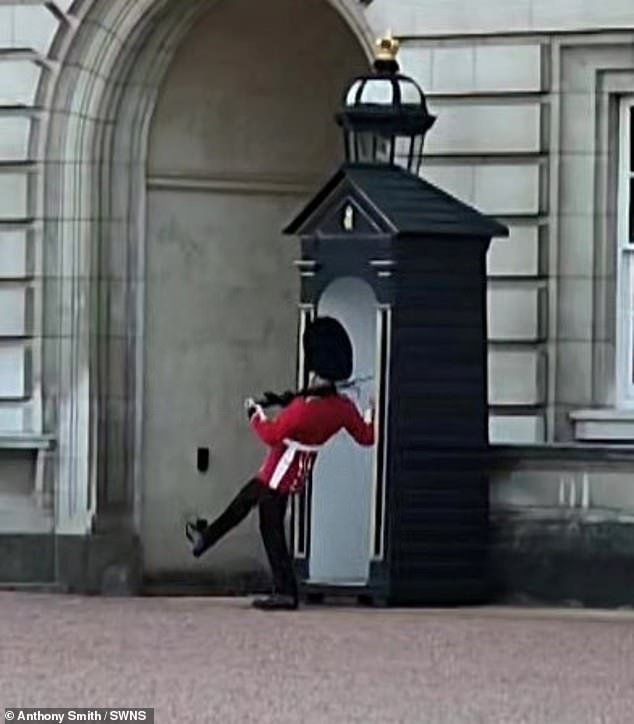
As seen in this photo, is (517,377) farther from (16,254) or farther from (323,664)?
(323,664)

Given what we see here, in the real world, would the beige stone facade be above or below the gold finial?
below

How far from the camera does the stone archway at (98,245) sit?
21.0 metres

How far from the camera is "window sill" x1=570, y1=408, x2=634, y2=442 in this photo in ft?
63.1

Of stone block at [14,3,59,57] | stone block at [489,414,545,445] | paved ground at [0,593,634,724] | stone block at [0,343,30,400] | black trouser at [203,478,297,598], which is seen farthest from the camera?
stone block at [0,343,30,400]

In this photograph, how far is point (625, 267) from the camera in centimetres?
1950

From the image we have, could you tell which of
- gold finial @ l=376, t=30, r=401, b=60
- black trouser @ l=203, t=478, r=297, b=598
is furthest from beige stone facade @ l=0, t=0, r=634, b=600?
black trouser @ l=203, t=478, r=297, b=598

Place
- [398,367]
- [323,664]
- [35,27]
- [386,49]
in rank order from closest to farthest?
[323,664] < [398,367] < [386,49] < [35,27]

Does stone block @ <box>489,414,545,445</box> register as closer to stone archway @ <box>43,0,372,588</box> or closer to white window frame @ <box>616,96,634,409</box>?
white window frame @ <box>616,96,634,409</box>

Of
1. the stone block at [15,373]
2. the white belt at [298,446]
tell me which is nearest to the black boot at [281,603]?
the white belt at [298,446]

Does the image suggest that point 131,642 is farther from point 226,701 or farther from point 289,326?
point 289,326

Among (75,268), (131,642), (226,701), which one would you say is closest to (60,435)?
(75,268)

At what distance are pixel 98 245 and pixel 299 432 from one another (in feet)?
11.3

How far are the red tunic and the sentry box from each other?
7.8 inches

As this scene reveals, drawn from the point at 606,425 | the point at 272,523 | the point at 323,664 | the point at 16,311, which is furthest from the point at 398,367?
the point at 16,311
